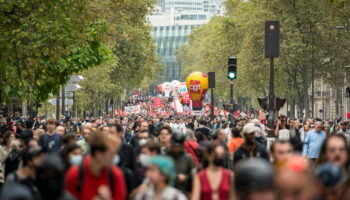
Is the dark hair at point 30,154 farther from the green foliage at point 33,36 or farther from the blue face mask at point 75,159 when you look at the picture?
the green foliage at point 33,36

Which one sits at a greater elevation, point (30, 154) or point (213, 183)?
point (30, 154)

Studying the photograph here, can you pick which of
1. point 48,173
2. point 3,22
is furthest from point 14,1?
point 48,173

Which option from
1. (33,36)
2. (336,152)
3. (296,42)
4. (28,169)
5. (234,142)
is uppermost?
(296,42)

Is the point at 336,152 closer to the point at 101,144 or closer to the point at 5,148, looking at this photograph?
the point at 101,144

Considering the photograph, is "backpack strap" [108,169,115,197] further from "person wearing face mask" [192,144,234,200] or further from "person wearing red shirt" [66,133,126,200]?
"person wearing face mask" [192,144,234,200]

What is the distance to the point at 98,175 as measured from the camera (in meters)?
8.66

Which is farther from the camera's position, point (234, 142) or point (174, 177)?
point (234, 142)

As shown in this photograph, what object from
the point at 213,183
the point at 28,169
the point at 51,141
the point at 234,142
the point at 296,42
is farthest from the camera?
the point at 296,42

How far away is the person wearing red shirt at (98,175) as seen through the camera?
861cm

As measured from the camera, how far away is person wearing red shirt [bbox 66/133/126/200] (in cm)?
861

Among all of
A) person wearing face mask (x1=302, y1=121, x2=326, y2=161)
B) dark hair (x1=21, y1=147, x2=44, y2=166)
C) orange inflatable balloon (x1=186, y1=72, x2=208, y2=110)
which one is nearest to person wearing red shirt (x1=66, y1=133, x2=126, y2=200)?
dark hair (x1=21, y1=147, x2=44, y2=166)

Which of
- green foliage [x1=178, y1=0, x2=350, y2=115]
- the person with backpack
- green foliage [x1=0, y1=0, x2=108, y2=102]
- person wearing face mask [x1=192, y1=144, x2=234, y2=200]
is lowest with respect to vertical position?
person wearing face mask [x1=192, y1=144, x2=234, y2=200]

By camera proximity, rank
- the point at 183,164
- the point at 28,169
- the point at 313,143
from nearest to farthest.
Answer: the point at 28,169 → the point at 183,164 → the point at 313,143

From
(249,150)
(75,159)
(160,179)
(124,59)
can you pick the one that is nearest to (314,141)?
(249,150)
